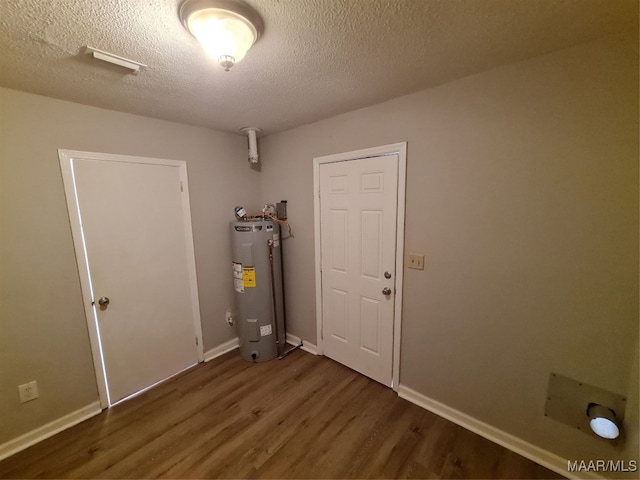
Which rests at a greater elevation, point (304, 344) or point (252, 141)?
point (252, 141)

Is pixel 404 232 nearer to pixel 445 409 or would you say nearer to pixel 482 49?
pixel 482 49

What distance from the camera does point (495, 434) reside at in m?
1.71

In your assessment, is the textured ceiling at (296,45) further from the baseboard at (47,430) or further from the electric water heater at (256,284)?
the baseboard at (47,430)

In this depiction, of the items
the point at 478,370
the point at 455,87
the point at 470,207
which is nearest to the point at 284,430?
the point at 478,370

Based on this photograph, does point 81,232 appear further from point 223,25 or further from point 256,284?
point 223,25

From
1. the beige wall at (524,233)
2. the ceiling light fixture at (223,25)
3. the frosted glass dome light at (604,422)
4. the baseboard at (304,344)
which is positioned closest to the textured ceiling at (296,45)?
the ceiling light fixture at (223,25)

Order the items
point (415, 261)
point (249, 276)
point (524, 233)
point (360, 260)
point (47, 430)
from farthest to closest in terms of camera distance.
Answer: point (249, 276) < point (360, 260) < point (415, 261) < point (47, 430) < point (524, 233)

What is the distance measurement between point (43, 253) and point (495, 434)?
10.5 feet

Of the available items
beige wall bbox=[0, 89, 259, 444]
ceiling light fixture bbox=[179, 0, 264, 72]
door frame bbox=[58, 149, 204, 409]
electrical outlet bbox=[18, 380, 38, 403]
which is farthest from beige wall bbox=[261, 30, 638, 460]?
electrical outlet bbox=[18, 380, 38, 403]

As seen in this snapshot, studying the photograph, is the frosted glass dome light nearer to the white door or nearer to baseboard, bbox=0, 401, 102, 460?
the white door

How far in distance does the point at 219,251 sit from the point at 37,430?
5.71ft

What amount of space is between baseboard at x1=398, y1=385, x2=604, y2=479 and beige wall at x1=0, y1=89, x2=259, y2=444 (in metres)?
2.51

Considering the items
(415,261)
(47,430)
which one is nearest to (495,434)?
(415,261)

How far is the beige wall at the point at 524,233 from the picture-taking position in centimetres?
125
